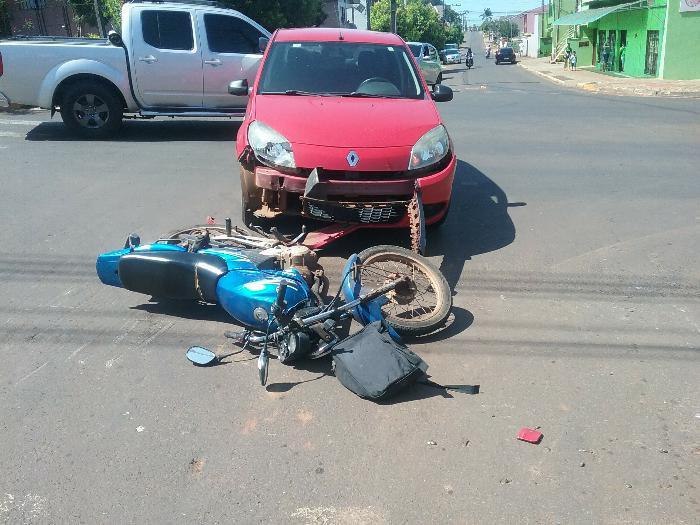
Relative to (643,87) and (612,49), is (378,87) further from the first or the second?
(612,49)

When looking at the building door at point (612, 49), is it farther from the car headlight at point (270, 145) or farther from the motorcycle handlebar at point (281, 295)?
the motorcycle handlebar at point (281, 295)

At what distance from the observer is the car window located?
11.5 meters

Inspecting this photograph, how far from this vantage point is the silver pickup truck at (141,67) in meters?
11.0

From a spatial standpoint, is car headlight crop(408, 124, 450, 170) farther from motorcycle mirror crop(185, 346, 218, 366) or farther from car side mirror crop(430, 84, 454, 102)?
motorcycle mirror crop(185, 346, 218, 366)

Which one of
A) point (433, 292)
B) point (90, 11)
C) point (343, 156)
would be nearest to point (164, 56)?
point (343, 156)

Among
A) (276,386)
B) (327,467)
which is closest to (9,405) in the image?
(276,386)

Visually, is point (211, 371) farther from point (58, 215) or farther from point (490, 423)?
point (58, 215)

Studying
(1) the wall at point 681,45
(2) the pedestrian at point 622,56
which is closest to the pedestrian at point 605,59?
(2) the pedestrian at point 622,56

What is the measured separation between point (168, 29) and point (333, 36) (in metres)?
4.89

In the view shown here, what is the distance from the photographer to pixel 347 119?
5.96 meters

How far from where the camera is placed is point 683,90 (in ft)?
75.7

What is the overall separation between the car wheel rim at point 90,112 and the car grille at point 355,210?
7.07 m

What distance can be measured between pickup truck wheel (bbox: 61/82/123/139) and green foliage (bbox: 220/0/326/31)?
548 inches

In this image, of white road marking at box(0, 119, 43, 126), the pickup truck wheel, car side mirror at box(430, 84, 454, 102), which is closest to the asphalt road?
car side mirror at box(430, 84, 454, 102)
